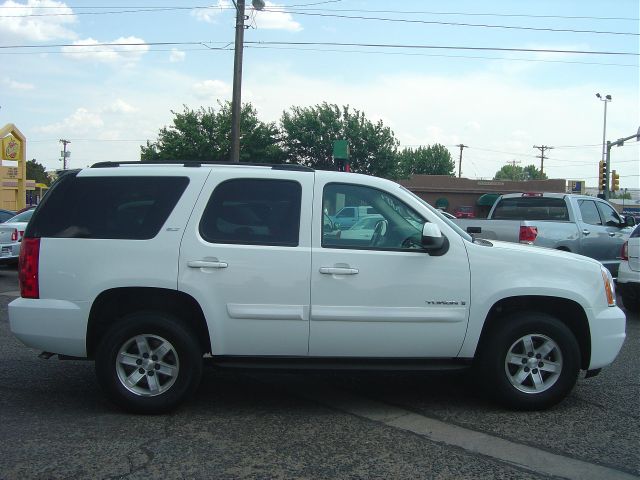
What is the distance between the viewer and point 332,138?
1519 inches

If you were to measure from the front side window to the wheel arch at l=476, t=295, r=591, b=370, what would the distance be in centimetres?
90

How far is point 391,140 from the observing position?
39781mm

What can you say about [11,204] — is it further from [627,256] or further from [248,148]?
[627,256]

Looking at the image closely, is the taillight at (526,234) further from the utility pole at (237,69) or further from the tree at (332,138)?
the tree at (332,138)

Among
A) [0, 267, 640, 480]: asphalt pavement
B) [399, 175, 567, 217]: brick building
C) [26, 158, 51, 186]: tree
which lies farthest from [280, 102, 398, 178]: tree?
[26, 158, 51, 186]: tree

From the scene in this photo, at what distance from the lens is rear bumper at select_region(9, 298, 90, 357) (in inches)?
187

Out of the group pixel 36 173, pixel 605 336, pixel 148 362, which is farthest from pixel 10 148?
pixel 36 173

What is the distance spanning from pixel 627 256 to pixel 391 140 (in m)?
31.1

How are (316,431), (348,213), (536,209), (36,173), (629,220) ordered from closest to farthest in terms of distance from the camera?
1. (316,431)
2. (348,213)
3. (536,209)
4. (629,220)
5. (36,173)

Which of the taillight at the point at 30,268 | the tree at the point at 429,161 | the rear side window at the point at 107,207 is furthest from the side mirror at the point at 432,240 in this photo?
the tree at the point at 429,161

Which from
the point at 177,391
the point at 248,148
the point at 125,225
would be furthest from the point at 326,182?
the point at 248,148

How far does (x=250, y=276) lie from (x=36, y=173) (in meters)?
→ 95.2

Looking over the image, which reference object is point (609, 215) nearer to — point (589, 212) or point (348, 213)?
point (589, 212)

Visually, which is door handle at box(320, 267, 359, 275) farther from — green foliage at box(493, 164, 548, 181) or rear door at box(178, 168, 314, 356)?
green foliage at box(493, 164, 548, 181)
